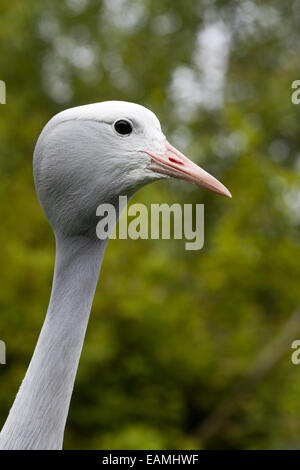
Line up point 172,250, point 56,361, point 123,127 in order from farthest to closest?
point 172,250 → point 123,127 → point 56,361

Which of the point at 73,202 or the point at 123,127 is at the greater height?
the point at 123,127

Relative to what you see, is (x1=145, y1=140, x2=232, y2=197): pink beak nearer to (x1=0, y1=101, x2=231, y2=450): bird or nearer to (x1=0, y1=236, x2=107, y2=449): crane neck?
(x1=0, y1=101, x2=231, y2=450): bird

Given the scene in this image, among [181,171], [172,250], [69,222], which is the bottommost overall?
[69,222]

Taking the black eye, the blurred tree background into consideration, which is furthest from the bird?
the blurred tree background

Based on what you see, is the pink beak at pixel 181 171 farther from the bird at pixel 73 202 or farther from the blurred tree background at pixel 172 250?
the blurred tree background at pixel 172 250

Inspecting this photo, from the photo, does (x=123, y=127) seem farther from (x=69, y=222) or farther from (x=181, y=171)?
(x=69, y=222)

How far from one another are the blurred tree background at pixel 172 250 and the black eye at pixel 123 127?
3.02m

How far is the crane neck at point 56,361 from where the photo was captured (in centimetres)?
204

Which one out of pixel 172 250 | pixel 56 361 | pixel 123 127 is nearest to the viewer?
pixel 56 361

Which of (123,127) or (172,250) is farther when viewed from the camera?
(172,250)

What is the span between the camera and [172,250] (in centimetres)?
668

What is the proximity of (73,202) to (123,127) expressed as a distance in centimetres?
28

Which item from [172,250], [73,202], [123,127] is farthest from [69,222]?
[172,250]

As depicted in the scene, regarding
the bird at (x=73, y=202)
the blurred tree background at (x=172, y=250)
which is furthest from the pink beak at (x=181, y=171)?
the blurred tree background at (x=172, y=250)
